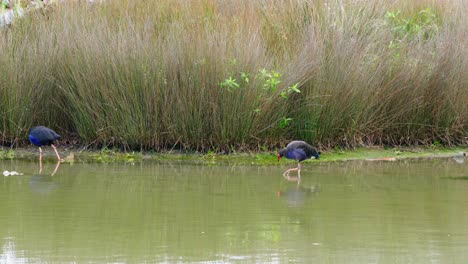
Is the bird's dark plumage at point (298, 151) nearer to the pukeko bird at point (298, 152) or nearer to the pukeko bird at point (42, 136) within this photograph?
Result: the pukeko bird at point (298, 152)

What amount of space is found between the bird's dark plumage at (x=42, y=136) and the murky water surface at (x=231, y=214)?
1.39 feet

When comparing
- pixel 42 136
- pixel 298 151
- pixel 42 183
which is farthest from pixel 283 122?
pixel 42 183

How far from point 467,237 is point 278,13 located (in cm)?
685

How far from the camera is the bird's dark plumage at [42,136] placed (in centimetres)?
1145

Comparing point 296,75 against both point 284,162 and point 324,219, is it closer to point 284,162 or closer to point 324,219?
point 284,162

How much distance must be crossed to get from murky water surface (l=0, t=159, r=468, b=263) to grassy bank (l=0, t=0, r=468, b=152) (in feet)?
3.15

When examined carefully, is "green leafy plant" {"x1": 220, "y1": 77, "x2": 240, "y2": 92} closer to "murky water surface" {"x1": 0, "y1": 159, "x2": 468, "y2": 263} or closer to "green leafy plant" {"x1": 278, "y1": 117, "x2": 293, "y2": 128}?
"green leafy plant" {"x1": 278, "y1": 117, "x2": 293, "y2": 128}

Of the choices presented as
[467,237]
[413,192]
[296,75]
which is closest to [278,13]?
[296,75]

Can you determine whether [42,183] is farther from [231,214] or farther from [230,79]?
[230,79]

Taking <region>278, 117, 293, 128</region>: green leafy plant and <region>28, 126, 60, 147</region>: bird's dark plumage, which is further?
<region>278, 117, 293, 128</region>: green leafy plant

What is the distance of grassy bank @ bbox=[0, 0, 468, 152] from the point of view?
460 inches

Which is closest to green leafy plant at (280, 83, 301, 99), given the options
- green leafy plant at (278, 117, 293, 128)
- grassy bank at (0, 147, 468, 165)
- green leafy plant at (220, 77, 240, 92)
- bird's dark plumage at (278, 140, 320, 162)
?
green leafy plant at (278, 117, 293, 128)

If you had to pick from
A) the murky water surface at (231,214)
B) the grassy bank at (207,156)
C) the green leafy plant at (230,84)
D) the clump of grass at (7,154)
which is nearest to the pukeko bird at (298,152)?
the murky water surface at (231,214)

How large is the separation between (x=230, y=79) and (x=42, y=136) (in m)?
2.38
